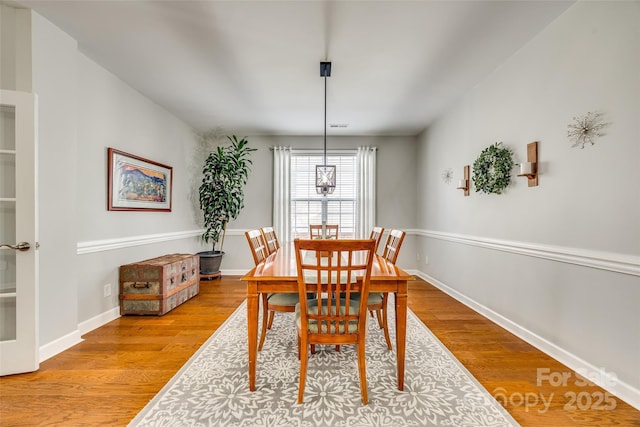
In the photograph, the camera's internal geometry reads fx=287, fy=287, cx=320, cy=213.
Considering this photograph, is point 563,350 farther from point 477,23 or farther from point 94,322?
point 94,322

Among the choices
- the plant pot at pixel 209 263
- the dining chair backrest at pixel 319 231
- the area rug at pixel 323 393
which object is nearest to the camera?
the area rug at pixel 323 393

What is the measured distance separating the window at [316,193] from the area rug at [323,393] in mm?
3152

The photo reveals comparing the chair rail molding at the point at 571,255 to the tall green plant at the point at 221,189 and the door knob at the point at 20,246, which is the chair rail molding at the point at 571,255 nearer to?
the tall green plant at the point at 221,189

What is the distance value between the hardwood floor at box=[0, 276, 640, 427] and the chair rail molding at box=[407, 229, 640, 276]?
77 cm

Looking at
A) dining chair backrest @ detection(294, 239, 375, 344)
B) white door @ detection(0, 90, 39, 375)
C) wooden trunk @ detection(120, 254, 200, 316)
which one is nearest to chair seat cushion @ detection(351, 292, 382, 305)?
dining chair backrest @ detection(294, 239, 375, 344)

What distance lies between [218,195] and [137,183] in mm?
1403

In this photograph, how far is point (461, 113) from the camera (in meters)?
3.68

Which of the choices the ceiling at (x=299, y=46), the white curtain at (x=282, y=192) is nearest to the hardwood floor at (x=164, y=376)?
the white curtain at (x=282, y=192)

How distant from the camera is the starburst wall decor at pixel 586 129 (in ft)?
6.22

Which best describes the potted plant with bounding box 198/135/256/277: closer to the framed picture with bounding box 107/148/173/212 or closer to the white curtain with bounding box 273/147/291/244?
the white curtain with bounding box 273/147/291/244

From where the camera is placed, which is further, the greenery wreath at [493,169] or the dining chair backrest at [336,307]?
the greenery wreath at [493,169]

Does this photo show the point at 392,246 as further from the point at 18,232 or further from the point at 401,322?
the point at 18,232

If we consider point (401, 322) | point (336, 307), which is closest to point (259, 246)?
point (336, 307)

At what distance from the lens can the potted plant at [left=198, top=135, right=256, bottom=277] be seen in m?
4.77
